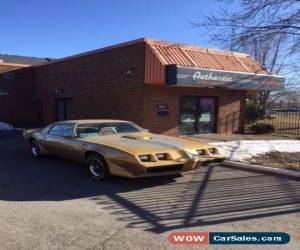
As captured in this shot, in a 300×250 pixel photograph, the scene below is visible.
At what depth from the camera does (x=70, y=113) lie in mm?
20031

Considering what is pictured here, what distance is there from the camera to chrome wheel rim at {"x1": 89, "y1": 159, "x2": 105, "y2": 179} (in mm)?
7418

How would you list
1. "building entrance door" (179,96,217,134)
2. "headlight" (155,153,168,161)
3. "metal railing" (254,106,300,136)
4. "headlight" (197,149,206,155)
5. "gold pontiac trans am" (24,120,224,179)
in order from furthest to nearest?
"metal railing" (254,106,300,136)
"building entrance door" (179,96,217,134)
"headlight" (197,149,206,155)
"headlight" (155,153,168,161)
"gold pontiac trans am" (24,120,224,179)

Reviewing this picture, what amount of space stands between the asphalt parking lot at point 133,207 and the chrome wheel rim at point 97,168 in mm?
197

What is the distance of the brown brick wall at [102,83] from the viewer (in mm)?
15008

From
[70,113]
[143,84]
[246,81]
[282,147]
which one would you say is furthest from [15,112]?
[282,147]

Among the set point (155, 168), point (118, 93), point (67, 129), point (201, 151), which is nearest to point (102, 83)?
point (118, 93)

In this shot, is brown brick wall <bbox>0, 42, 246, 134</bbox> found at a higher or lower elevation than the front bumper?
higher

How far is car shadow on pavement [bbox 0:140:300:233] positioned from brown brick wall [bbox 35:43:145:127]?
21.4 ft

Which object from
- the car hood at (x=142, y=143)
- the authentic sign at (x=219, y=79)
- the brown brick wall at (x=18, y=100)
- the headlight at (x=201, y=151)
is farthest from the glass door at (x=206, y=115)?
the brown brick wall at (x=18, y=100)

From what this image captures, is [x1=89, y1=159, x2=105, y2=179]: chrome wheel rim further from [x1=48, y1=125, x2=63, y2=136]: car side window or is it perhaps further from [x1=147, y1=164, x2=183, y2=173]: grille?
[x1=48, y1=125, x2=63, y2=136]: car side window

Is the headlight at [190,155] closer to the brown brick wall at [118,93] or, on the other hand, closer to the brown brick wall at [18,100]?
the brown brick wall at [118,93]

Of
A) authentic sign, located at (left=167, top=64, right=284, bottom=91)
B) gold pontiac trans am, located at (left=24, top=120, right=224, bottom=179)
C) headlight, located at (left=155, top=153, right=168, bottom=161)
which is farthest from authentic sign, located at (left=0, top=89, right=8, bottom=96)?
headlight, located at (left=155, top=153, right=168, bottom=161)

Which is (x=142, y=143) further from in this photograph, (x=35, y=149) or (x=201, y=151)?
(x=35, y=149)

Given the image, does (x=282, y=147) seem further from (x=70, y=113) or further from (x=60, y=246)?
(x=70, y=113)
